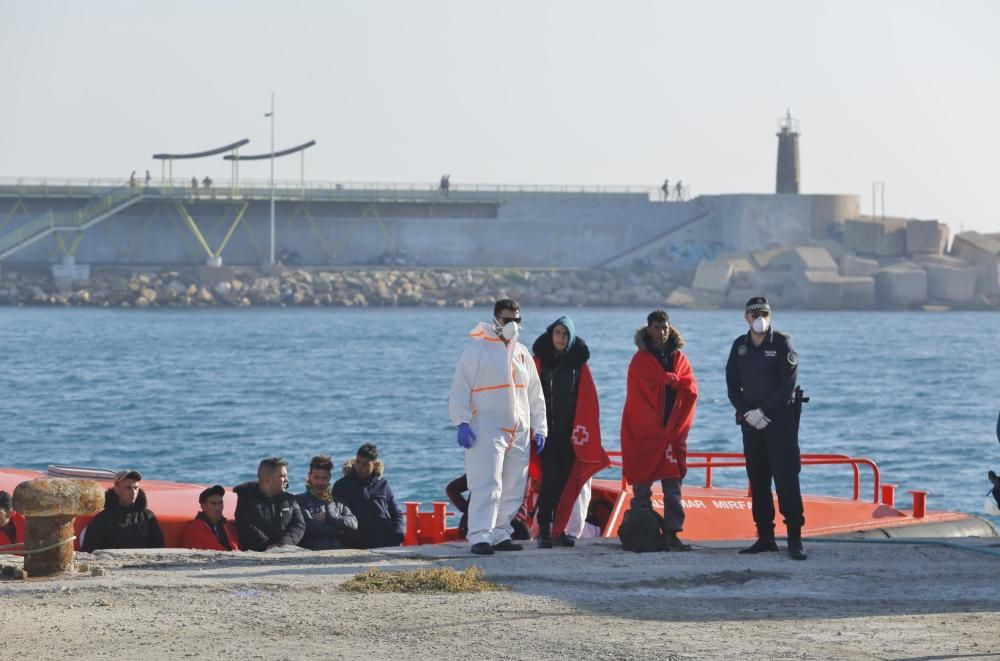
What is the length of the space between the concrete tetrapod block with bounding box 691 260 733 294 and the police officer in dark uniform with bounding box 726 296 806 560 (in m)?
77.5

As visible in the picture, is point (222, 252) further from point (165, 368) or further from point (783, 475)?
point (783, 475)

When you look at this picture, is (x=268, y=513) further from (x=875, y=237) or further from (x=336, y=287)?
(x=875, y=237)

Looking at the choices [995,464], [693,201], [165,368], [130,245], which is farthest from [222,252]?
[995,464]

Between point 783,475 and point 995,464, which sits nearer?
point 783,475

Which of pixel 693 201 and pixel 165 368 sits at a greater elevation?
pixel 693 201

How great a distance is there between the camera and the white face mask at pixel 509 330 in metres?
10.6

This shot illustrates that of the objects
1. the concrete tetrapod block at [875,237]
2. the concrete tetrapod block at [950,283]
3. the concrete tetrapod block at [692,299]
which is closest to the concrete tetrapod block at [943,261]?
the concrete tetrapod block at [950,283]

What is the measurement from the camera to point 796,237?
3583 inches

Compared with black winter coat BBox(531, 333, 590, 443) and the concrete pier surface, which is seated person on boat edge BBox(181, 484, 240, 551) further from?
black winter coat BBox(531, 333, 590, 443)

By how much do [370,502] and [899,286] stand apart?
8110 cm

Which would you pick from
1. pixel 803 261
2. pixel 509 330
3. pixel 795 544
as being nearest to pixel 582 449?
pixel 509 330

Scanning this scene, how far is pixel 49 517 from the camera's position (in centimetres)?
967

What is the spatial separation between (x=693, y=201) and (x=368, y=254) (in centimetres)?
1742

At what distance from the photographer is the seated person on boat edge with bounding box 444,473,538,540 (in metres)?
11.9
